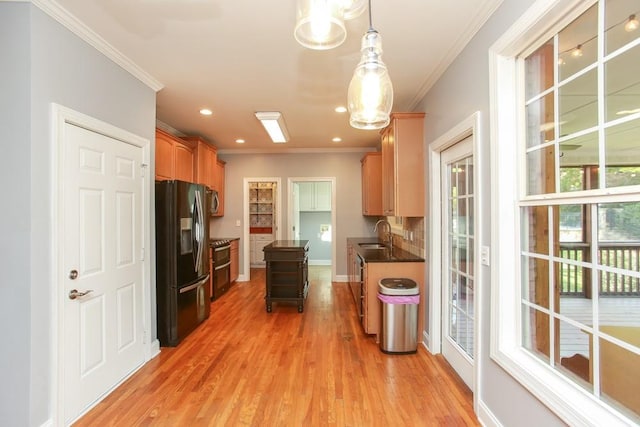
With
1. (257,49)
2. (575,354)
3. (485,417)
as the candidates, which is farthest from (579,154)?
(257,49)

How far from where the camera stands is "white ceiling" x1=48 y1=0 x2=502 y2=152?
1958mm

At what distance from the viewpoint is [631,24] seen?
44.9 inches

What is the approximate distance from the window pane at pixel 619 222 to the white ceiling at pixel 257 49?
4.60 feet

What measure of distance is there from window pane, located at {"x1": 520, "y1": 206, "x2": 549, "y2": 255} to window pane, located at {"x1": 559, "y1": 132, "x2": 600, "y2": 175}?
201 millimetres

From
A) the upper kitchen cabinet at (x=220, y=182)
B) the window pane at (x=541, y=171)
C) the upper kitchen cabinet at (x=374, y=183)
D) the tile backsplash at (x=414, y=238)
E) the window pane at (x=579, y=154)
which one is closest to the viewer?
the window pane at (x=579, y=154)

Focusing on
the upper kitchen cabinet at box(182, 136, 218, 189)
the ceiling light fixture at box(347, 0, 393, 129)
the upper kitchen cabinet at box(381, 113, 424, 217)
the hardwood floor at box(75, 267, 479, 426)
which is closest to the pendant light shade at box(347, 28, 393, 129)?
the ceiling light fixture at box(347, 0, 393, 129)

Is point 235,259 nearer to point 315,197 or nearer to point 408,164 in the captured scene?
point 315,197

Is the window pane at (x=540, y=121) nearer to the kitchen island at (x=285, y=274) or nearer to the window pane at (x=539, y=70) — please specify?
the window pane at (x=539, y=70)

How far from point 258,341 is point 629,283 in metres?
3.11

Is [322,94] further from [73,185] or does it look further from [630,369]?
[630,369]

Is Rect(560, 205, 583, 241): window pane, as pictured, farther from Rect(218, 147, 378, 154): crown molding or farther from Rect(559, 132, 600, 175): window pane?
Rect(218, 147, 378, 154): crown molding

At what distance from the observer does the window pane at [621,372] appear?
1.14 meters

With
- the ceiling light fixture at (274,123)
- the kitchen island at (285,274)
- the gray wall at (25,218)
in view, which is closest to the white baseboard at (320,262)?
the kitchen island at (285,274)

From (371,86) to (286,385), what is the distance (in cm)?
233
